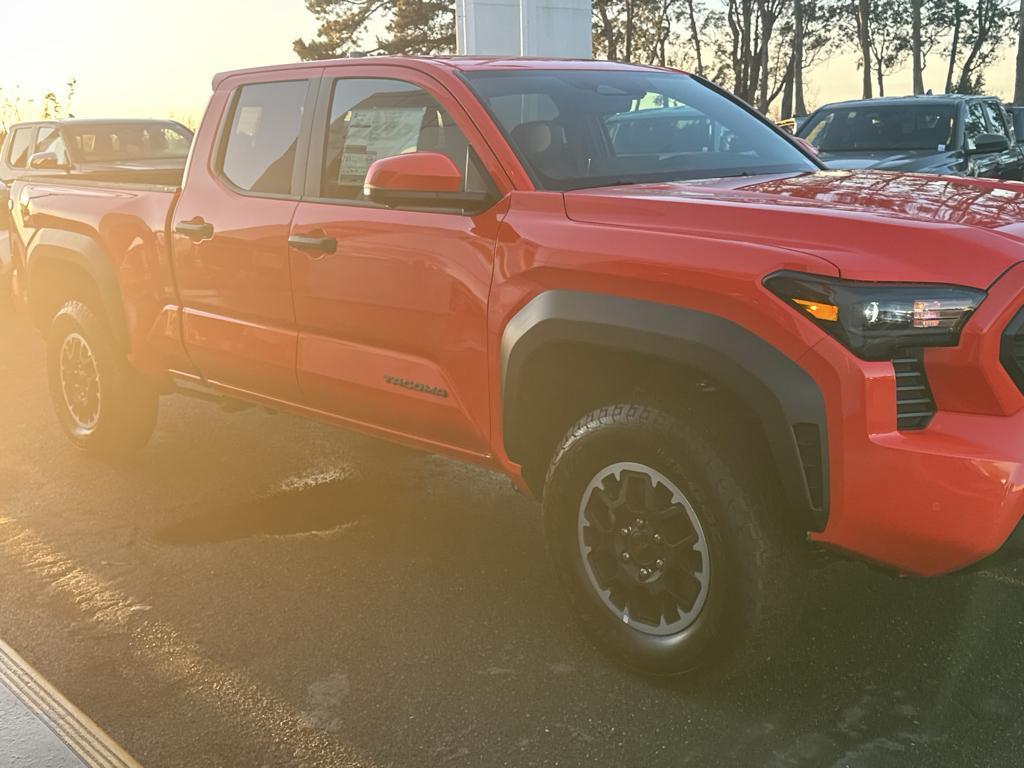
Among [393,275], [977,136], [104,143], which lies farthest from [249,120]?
[104,143]

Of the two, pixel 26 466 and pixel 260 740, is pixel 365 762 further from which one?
pixel 26 466

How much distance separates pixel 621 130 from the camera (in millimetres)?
4191

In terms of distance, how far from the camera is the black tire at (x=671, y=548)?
3.11 metres

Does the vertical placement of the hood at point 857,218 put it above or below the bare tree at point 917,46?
below

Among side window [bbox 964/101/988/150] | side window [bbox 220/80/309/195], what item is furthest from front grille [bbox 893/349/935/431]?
side window [bbox 964/101/988/150]

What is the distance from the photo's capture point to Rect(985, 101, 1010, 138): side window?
457 inches

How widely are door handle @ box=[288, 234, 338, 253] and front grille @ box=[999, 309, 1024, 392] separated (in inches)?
90.0

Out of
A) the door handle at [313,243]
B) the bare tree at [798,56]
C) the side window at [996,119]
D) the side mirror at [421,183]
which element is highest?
the bare tree at [798,56]

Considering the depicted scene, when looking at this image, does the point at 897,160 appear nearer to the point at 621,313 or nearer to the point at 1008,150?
the point at 1008,150

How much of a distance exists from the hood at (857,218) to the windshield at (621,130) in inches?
8.4

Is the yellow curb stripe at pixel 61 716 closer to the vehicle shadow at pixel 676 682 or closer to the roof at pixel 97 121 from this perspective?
the vehicle shadow at pixel 676 682

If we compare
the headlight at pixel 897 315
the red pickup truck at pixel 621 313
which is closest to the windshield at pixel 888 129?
the red pickup truck at pixel 621 313

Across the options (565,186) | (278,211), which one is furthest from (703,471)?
(278,211)

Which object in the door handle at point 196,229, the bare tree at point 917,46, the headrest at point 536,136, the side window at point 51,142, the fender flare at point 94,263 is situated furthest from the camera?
the bare tree at point 917,46
